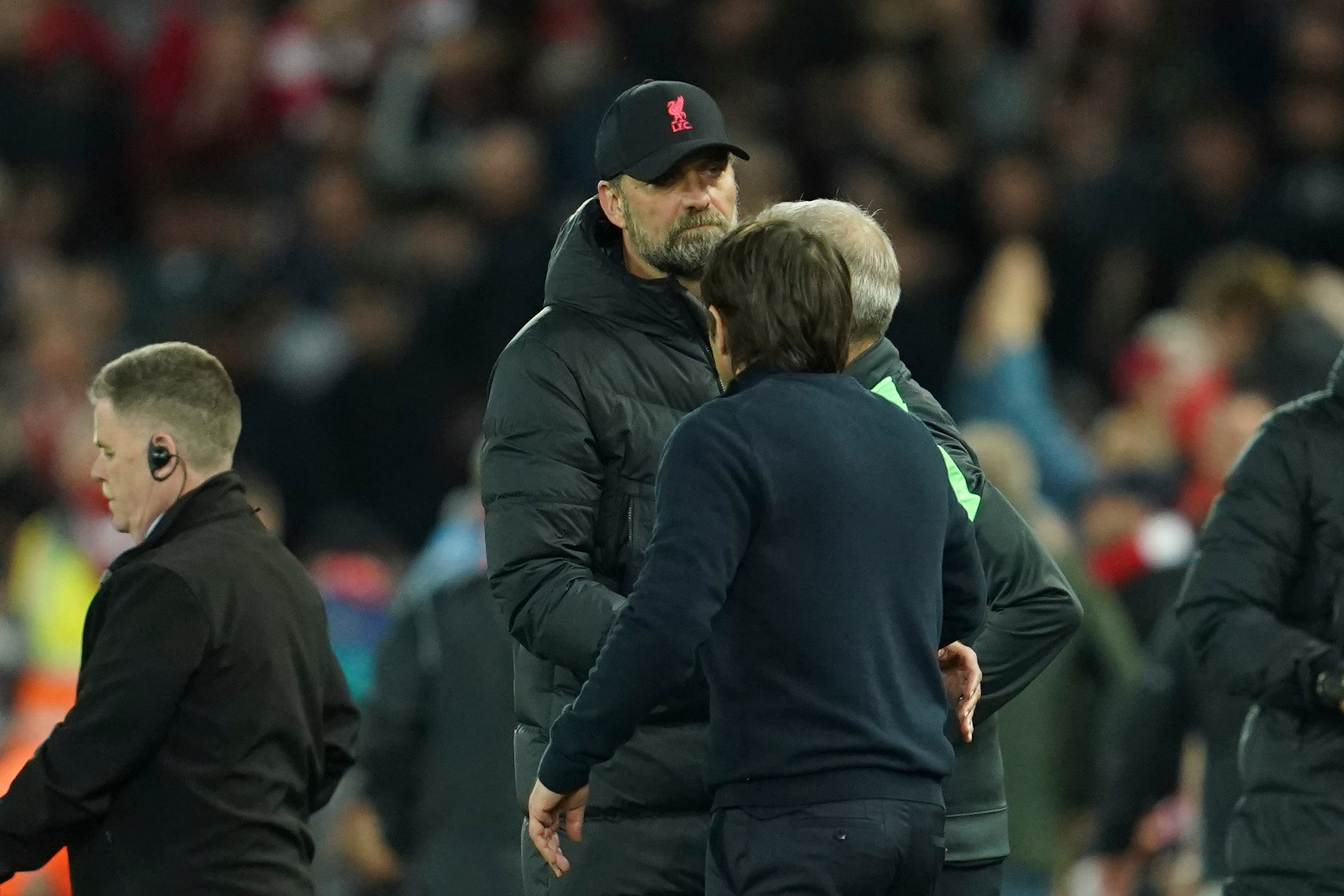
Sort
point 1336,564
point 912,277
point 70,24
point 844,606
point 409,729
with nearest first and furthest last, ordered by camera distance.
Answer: point 844,606 → point 1336,564 → point 409,729 → point 912,277 → point 70,24

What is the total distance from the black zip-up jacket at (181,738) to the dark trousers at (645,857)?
560 millimetres

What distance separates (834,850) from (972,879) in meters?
0.74

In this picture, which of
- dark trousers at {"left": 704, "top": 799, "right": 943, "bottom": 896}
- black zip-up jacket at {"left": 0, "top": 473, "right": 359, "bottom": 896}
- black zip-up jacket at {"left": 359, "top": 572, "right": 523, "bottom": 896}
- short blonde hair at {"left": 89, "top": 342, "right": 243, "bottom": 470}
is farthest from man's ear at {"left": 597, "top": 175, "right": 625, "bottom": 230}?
black zip-up jacket at {"left": 359, "top": 572, "right": 523, "bottom": 896}

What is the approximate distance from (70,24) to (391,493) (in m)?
3.90

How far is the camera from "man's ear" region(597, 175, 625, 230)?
4508 mm

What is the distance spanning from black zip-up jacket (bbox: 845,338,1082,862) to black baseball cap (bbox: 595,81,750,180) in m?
0.49

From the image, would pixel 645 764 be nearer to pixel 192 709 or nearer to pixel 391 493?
pixel 192 709

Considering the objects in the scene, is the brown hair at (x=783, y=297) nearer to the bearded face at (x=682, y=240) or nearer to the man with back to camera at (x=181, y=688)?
the bearded face at (x=682, y=240)

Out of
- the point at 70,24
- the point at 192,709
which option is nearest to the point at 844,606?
the point at 192,709

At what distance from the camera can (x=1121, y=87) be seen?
10914mm

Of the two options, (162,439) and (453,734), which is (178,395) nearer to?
(162,439)

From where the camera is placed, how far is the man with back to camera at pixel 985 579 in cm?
433

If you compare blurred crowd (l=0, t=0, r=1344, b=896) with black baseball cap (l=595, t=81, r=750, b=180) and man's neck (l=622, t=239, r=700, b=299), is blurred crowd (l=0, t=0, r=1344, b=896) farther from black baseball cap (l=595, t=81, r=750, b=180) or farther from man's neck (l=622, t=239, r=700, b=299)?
black baseball cap (l=595, t=81, r=750, b=180)

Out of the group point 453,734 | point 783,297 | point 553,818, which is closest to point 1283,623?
point 783,297
